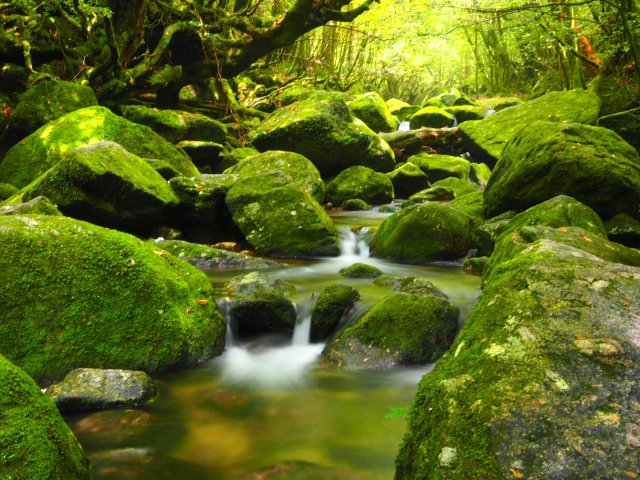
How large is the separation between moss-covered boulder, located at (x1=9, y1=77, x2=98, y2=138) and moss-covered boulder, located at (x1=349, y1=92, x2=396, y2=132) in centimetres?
1118

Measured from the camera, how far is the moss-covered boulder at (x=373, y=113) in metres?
19.4

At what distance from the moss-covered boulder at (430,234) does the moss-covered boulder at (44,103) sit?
323 inches

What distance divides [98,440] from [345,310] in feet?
9.21

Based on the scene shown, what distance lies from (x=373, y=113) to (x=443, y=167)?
5.04 m

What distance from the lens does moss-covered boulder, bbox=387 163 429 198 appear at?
14461 millimetres

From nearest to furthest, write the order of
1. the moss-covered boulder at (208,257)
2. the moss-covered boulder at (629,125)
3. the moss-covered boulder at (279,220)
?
the moss-covered boulder at (208,257) < the moss-covered boulder at (279,220) < the moss-covered boulder at (629,125)

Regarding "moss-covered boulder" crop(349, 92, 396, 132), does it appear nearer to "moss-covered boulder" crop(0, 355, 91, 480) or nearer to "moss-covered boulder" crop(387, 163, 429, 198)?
"moss-covered boulder" crop(387, 163, 429, 198)

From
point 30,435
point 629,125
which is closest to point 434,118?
point 629,125

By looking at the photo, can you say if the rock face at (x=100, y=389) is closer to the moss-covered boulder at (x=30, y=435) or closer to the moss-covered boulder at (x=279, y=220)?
the moss-covered boulder at (x=30, y=435)

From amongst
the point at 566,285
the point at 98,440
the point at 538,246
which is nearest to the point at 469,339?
the point at 566,285

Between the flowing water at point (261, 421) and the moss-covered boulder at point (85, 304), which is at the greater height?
the moss-covered boulder at point (85, 304)

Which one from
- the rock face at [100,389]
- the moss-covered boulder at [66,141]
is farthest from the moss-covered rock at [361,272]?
the moss-covered boulder at [66,141]

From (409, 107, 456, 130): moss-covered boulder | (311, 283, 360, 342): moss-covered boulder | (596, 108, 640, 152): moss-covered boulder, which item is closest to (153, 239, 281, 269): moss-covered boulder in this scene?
(311, 283, 360, 342): moss-covered boulder

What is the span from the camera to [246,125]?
631 inches
